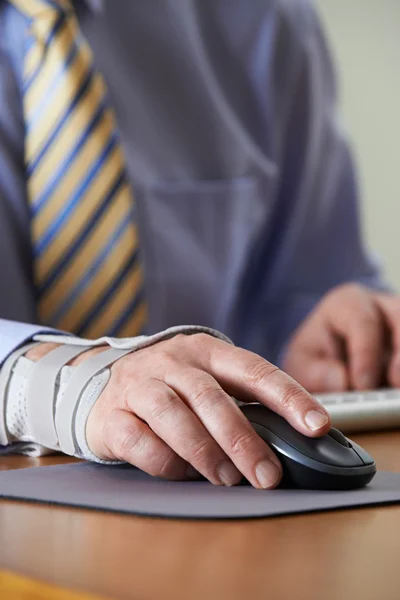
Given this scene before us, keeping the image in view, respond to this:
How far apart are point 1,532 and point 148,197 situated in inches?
38.0

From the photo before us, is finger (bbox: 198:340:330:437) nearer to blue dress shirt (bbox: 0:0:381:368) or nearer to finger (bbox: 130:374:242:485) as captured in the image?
finger (bbox: 130:374:242:485)

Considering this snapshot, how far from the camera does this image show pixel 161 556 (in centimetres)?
39

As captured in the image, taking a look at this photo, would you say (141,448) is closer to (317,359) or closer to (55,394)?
(55,394)

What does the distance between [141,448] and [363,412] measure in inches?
10.8

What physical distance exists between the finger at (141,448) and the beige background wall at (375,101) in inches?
89.2

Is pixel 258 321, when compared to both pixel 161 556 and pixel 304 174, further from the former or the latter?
pixel 161 556

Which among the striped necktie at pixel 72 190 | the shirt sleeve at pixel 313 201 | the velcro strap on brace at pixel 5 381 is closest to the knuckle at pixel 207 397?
the velcro strap on brace at pixel 5 381

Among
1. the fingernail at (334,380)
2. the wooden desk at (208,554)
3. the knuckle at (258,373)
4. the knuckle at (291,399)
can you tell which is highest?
the knuckle at (258,373)

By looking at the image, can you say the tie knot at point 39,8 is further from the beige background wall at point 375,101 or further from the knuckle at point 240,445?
the beige background wall at point 375,101

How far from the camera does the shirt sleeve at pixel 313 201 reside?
4.95 ft

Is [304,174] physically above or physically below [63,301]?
above

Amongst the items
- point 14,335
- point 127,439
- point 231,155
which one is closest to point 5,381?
point 14,335

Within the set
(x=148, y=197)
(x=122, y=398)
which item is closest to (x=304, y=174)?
(x=148, y=197)

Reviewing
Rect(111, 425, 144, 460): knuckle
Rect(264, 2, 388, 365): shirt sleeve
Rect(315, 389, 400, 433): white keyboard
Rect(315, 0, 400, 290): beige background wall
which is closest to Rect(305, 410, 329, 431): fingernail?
Rect(111, 425, 144, 460): knuckle
